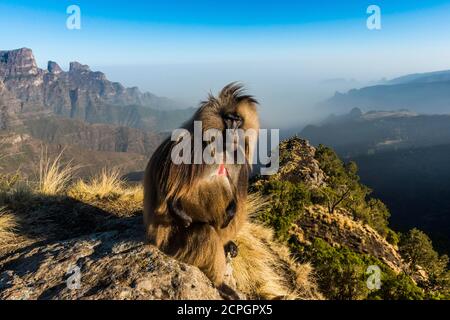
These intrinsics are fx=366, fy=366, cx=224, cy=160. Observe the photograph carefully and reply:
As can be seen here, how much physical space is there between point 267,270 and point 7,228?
4.63 m

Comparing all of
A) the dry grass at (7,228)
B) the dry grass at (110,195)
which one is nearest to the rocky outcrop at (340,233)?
the dry grass at (110,195)

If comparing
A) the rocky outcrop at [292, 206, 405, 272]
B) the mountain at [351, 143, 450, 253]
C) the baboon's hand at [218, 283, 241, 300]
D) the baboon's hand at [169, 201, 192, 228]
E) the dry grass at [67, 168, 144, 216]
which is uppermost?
the baboon's hand at [169, 201, 192, 228]

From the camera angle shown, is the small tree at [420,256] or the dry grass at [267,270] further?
the small tree at [420,256]

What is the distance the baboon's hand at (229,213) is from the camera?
16.8 ft

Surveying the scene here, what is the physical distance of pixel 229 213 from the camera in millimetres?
5109

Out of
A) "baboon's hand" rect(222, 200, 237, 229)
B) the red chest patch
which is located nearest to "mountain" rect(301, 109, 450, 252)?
"baboon's hand" rect(222, 200, 237, 229)

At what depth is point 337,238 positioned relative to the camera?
13758 mm

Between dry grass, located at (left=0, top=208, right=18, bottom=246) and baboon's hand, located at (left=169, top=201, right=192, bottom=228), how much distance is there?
3319 mm

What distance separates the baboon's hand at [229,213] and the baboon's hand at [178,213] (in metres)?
0.67

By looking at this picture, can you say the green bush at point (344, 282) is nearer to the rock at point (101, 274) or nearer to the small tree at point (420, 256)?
the rock at point (101, 274)

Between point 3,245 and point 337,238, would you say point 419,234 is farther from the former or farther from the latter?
point 3,245

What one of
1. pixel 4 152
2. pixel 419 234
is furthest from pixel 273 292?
pixel 419 234

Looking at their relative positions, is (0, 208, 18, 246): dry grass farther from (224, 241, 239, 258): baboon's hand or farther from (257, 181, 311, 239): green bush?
(257, 181, 311, 239): green bush

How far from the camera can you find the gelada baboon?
4.50 metres
